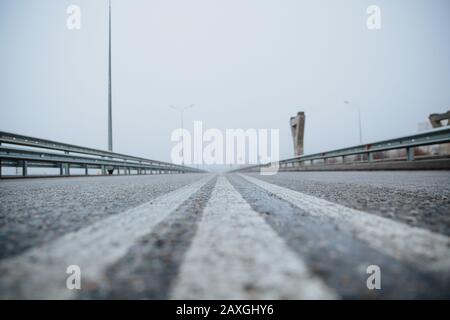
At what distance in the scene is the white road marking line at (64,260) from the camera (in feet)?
1.92

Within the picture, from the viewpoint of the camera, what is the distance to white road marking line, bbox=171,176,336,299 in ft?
1.86

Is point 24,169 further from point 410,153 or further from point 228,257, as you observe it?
point 410,153

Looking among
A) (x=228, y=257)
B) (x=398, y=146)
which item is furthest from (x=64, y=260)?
(x=398, y=146)

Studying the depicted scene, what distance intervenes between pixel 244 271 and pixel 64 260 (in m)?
0.54

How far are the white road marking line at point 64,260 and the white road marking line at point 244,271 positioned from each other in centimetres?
24

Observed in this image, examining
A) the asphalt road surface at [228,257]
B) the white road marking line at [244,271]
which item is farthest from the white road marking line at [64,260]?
the white road marking line at [244,271]

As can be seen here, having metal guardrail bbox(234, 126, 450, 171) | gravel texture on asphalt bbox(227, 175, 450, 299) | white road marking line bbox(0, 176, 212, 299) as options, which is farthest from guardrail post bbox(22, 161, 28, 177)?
metal guardrail bbox(234, 126, 450, 171)

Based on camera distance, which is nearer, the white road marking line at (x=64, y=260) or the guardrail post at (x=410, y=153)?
the white road marking line at (x=64, y=260)

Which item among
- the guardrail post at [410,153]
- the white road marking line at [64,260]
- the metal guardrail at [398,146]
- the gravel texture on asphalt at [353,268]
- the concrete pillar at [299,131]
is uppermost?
the concrete pillar at [299,131]

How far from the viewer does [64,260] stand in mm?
749

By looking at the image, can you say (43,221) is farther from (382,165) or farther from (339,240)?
(382,165)

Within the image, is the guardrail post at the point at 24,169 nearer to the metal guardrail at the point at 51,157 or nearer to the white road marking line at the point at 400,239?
the metal guardrail at the point at 51,157
